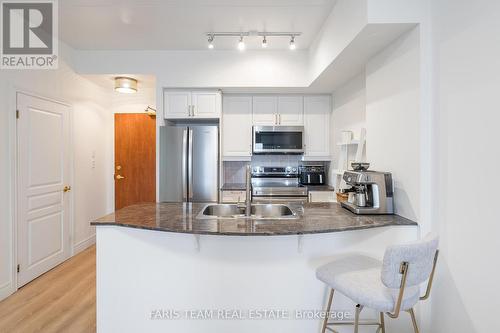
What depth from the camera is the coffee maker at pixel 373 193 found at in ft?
6.29

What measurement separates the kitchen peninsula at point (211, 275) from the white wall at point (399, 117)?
269mm

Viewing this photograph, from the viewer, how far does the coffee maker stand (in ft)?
6.29

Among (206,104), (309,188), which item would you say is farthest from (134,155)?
(309,188)

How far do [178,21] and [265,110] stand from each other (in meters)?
1.61

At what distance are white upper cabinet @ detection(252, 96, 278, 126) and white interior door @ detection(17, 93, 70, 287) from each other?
8.12 feet

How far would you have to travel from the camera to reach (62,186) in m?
3.30

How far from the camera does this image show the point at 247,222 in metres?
1.68

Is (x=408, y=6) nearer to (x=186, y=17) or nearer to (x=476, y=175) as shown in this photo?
(x=476, y=175)

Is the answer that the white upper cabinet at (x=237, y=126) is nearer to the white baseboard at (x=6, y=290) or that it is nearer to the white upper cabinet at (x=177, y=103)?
the white upper cabinet at (x=177, y=103)

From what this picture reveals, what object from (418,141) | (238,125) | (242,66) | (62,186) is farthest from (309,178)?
(62,186)

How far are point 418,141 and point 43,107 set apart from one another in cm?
372

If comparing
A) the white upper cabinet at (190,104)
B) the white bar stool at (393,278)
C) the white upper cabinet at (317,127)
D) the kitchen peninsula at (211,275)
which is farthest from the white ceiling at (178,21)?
the white bar stool at (393,278)

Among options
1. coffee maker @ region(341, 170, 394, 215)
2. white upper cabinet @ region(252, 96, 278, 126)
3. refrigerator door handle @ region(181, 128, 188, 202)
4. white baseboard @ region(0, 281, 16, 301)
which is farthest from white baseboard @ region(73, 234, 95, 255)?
coffee maker @ region(341, 170, 394, 215)

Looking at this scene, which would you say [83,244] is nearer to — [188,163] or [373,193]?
[188,163]
